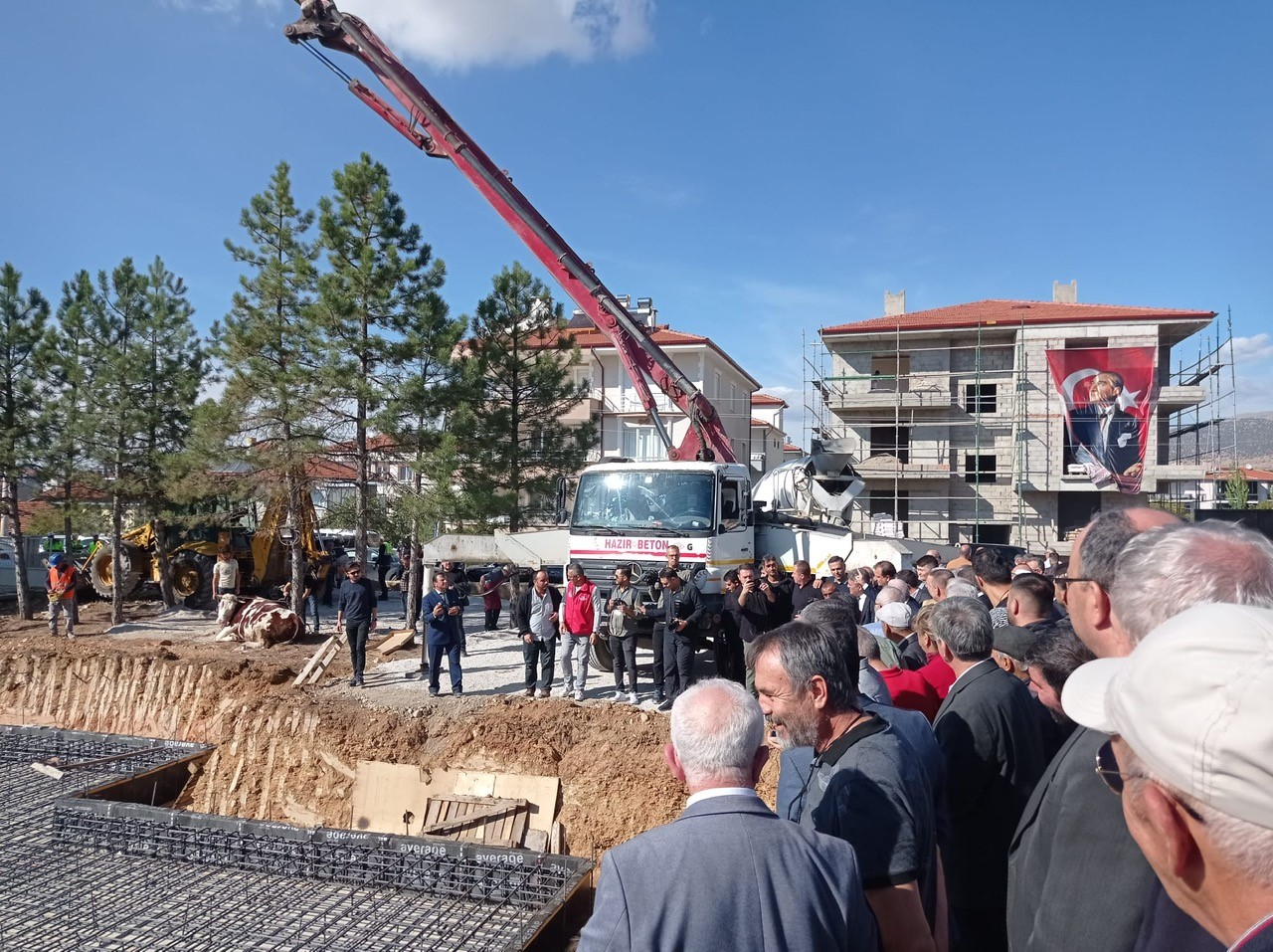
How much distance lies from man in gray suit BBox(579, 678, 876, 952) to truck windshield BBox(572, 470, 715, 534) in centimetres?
816

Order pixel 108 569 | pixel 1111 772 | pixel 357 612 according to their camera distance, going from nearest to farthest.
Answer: pixel 1111 772 → pixel 357 612 → pixel 108 569

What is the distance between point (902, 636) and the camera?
5512 mm

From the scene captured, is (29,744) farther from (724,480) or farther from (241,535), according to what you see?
(241,535)

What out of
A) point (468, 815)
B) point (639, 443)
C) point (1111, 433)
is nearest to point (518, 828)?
point (468, 815)

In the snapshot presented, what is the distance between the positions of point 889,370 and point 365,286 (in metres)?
20.9

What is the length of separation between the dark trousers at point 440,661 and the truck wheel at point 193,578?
12.3 metres

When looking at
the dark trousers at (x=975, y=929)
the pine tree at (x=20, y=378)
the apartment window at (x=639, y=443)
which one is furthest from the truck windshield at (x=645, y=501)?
the apartment window at (x=639, y=443)

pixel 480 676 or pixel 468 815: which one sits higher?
pixel 480 676

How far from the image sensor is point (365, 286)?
14641 millimetres

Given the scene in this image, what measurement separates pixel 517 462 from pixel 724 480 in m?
7.65

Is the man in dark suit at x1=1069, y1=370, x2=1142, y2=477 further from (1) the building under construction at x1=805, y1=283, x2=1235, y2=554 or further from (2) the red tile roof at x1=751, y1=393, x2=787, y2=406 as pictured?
(2) the red tile roof at x1=751, y1=393, x2=787, y2=406

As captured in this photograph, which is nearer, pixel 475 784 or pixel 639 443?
pixel 475 784

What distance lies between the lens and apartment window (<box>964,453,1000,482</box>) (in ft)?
90.5

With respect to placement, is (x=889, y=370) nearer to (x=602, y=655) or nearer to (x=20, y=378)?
(x=602, y=655)
